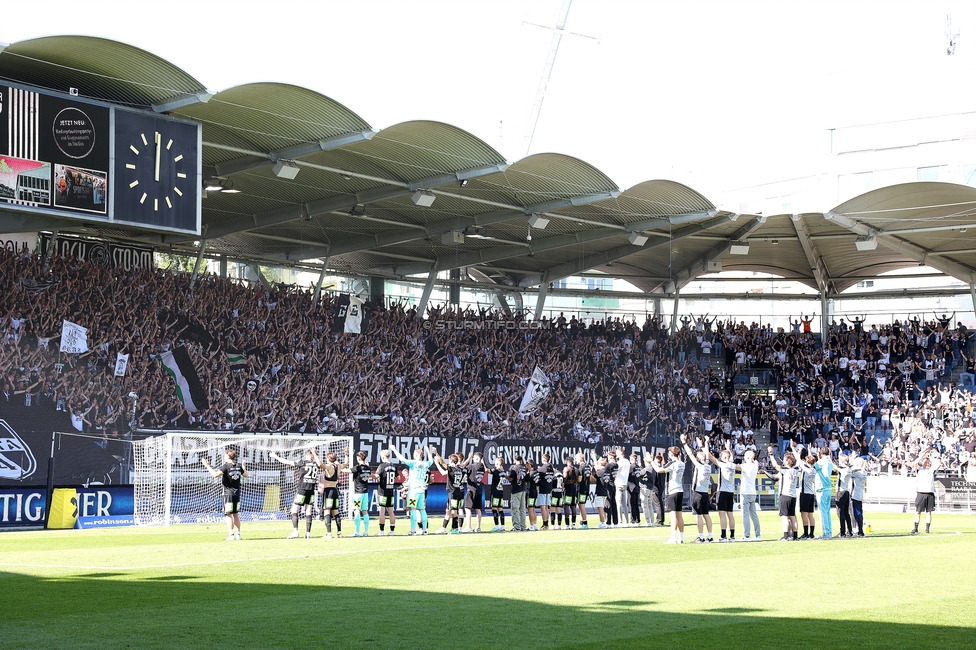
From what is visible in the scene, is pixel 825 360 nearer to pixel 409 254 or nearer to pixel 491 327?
pixel 491 327

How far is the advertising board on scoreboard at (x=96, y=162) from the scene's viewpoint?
Result: 25.5 metres

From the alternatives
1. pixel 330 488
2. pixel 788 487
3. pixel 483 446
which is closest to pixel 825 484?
pixel 788 487

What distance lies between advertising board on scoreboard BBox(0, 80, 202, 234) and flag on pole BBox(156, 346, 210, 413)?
836cm

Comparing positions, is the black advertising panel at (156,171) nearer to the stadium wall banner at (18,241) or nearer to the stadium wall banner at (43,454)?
the stadium wall banner at (43,454)

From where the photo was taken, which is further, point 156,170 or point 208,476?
point 208,476

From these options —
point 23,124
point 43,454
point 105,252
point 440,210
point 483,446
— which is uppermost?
point 440,210

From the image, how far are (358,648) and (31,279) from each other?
2670 cm

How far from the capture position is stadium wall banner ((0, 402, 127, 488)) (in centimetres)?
2775

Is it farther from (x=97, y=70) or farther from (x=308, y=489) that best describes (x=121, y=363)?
(x=308, y=489)

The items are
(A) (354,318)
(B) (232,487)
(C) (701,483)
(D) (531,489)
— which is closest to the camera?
(C) (701,483)

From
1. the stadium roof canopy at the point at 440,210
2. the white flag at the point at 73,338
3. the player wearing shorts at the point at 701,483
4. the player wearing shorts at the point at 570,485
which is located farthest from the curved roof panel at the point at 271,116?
the player wearing shorts at the point at 701,483

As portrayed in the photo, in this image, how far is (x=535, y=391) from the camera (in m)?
44.9

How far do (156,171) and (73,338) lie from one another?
7668mm

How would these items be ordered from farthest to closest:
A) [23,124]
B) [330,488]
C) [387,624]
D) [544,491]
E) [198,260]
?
1. [198,260]
2. [544,491]
3. [23,124]
4. [330,488]
5. [387,624]
